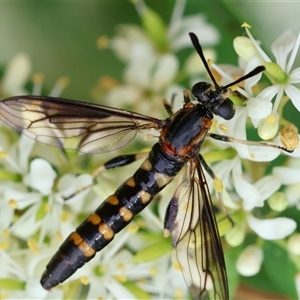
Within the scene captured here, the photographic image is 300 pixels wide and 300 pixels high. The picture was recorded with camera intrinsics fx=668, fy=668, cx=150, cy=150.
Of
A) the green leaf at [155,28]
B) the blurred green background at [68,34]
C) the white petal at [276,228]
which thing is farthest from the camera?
the blurred green background at [68,34]

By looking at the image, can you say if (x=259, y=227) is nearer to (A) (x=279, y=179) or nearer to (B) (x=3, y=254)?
(A) (x=279, y=179)

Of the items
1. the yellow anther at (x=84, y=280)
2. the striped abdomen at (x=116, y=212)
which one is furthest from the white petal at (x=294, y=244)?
the yellow anther at (x=84, y=280)

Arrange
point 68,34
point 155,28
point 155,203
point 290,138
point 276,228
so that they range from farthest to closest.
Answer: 1. point 68,34
2. point 155,28
3. point 155,203
4. point 276,228
5. point 290,138

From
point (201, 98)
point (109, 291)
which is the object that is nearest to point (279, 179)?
point (201, 98)

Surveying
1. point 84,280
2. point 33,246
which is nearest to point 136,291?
point 84,280

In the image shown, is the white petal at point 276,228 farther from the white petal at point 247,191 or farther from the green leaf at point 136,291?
the green leaf at point 136,291

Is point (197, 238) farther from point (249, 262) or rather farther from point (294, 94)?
point (294, 94)
